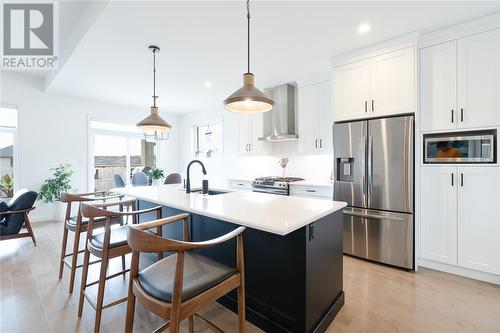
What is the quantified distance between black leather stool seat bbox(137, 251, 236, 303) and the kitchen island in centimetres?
30

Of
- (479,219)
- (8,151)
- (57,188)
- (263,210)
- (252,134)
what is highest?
(252,134)

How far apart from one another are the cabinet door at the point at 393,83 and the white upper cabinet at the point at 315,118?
3.08 feet

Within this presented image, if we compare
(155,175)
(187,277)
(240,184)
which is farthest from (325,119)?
(155,175)

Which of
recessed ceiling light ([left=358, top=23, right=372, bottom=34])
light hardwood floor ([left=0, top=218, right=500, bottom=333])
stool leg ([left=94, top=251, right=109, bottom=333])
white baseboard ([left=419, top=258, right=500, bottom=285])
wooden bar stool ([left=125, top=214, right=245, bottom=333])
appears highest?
recessed ceiling light ([left=358, top=23, right=372, bottom=34])

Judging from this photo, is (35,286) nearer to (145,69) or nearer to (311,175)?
(145,69)

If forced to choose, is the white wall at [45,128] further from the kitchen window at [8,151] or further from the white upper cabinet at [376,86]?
the white upper cabinet at [376,86]

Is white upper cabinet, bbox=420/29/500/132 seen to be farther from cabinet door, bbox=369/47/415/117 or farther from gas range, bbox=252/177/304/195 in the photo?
gas range, bbox=252/177/304/195

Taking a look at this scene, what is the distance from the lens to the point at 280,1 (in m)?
2.14

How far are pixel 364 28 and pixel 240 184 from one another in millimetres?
3305

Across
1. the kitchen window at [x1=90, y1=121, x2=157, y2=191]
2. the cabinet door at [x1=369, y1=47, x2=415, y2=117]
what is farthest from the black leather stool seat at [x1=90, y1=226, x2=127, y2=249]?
the kitchen window at [x1=90, y1=121, x2=157, y2=191]

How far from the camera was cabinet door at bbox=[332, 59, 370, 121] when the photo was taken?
9.78ft

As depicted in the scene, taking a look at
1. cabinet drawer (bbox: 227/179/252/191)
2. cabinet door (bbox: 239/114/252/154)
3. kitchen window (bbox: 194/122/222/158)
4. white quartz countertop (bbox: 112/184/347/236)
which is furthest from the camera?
kitchen window (bbox: 194/122/222/158)

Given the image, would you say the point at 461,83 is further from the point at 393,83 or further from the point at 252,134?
the point at 252,134

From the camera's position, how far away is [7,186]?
4.48 metres
